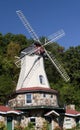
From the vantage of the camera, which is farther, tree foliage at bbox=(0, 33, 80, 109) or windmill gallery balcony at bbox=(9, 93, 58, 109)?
tree foliage at bbox=(0, 33, 80, 109)

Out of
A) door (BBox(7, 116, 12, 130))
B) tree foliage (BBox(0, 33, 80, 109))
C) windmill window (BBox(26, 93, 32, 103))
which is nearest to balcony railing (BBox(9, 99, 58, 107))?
windmill window (BBox(26, 93, 32, 103))

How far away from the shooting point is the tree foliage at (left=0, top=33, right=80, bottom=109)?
64.2 metres

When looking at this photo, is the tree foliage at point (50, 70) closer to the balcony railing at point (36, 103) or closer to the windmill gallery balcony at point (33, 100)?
the balcony railing at point (36, 103)

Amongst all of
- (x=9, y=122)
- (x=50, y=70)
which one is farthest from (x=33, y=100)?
(x=50, y=70)

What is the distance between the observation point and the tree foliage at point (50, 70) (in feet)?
211

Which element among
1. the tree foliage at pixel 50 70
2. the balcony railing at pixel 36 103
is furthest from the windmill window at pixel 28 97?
the tree foliage at pixel 50 70

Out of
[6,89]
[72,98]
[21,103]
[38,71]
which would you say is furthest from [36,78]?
[72,98]

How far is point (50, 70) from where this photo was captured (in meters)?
77.8

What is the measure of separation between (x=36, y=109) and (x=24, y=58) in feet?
26.4

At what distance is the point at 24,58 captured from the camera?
47062mm

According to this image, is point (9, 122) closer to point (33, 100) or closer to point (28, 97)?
point (28, 97)

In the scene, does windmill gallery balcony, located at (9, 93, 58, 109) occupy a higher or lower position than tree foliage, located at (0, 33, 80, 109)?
lower

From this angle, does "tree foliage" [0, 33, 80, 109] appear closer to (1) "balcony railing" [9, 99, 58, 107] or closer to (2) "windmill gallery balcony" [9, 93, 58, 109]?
(1) "balcony railing" [9, 99, 58, 107]

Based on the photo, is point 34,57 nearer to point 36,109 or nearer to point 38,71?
point 38,71
